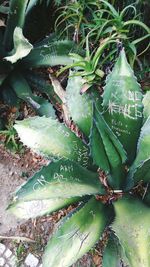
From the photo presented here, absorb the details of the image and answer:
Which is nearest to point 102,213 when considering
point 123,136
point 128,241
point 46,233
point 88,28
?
point 128,241

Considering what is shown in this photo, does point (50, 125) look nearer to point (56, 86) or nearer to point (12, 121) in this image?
point (56, 86)

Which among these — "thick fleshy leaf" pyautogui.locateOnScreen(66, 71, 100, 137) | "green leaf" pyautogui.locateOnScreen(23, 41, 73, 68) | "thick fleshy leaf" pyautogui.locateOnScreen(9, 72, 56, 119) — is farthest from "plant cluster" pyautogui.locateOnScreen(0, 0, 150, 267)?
"thick fleshy leaf" pyautogui.locateOnScreen(9, 72, 56, 119)

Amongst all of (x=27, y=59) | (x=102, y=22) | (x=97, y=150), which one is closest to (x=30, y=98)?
(x=27, y=59)

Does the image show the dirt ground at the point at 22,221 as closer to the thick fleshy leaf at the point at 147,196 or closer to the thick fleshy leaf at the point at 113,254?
the thick fleshy leaf at the point at 113,254

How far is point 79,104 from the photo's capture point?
5.63 feet

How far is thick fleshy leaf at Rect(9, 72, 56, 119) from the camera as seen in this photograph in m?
2.18

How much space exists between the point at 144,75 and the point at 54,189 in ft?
2.94

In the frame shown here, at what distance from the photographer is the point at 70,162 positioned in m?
1.60

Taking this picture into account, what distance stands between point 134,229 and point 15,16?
1.25m

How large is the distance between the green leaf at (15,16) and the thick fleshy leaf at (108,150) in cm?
99

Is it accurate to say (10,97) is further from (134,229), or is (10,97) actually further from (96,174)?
(134,229)

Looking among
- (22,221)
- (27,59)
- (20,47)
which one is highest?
(20,47)

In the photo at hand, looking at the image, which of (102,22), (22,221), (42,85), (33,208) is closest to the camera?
(33,208)

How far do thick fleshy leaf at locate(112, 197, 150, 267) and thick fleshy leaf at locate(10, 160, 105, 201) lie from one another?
4.7 inches
